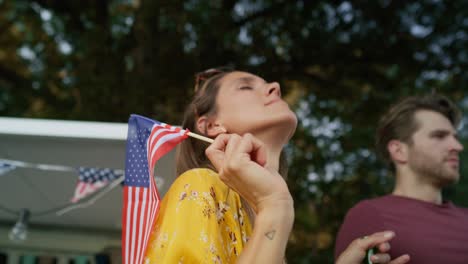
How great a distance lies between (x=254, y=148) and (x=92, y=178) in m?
2.50

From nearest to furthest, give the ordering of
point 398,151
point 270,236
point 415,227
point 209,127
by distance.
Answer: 1. point 270,236
2. point 209,127
3. point 415,227
4. point 398,151

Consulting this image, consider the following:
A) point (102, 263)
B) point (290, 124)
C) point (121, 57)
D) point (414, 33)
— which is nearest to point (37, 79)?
point (121, 57)

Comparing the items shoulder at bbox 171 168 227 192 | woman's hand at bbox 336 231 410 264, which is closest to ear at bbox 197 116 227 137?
shoulder at bbox 171 168 227 192

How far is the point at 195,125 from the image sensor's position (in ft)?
7.38

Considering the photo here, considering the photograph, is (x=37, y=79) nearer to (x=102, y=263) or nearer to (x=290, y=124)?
(x=102, y=263)

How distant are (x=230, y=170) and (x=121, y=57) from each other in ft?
17.9

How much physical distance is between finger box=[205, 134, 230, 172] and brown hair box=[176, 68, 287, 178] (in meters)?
0.46

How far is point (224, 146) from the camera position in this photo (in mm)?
1496

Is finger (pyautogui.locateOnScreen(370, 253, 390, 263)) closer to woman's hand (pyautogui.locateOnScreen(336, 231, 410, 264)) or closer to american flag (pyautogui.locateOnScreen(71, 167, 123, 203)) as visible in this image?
woman's hand (pyautogui.locateOnScreen(336, 231, 410, 264))

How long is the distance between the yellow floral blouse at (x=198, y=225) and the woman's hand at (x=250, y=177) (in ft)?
0.41

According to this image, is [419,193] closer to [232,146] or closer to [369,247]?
[369,247]

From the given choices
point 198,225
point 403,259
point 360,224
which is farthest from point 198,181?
point 360,224

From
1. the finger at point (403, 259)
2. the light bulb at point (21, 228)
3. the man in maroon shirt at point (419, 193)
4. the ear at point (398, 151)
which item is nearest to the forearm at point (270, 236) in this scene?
the finger at point (403, 259)

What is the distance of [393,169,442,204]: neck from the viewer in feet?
9.46
